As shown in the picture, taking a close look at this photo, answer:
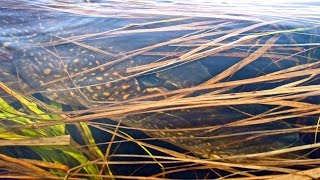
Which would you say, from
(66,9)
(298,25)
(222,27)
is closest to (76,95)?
(66,9)

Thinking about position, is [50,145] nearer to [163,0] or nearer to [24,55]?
[24,55]

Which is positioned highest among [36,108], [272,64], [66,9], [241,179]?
[66,9]

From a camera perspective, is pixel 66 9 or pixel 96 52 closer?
pixel 96 52

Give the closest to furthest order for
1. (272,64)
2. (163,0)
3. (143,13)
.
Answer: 1. (272,64)
2. (143,13)
3. (163,0)

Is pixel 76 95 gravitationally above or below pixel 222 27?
below

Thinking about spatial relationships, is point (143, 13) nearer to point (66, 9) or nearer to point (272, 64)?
point (66, 9)

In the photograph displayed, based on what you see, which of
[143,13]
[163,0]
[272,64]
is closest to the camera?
[272,64]
